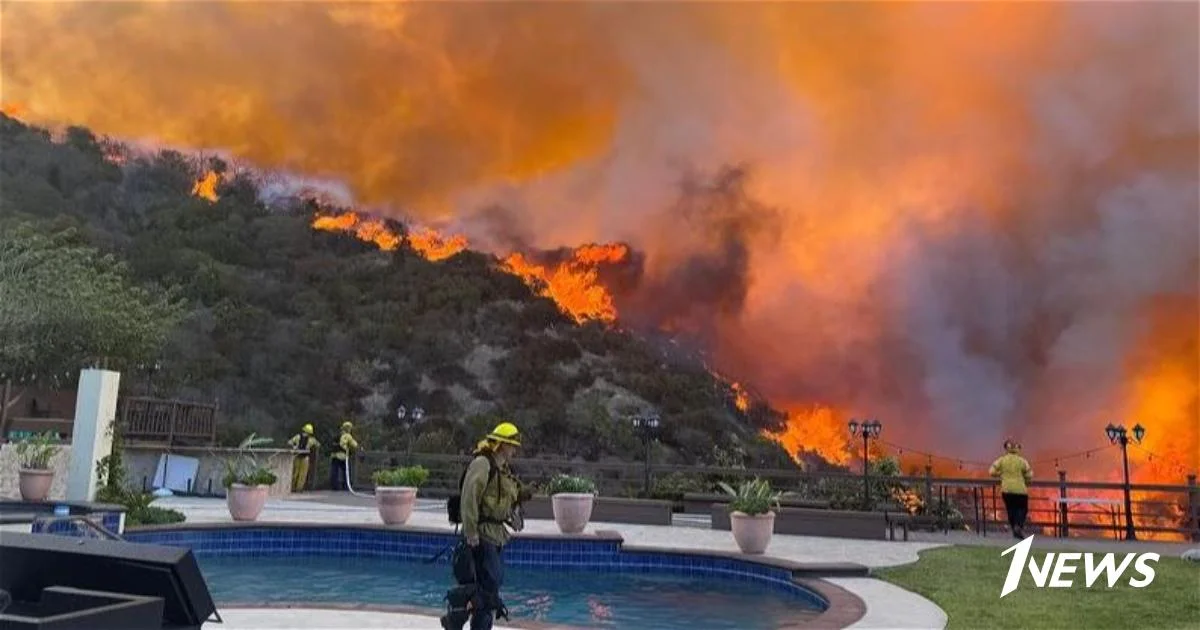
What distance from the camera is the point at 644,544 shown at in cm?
1162

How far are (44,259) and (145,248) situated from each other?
1825cm

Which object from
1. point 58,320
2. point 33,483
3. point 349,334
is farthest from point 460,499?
point 349,334

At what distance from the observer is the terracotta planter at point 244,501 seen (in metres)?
12.0

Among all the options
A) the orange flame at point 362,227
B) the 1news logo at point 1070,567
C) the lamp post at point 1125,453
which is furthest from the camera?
the orange flame at point 362,227

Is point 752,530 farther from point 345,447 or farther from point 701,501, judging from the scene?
point 345,447

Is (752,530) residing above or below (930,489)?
below

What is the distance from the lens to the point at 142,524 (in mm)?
11016

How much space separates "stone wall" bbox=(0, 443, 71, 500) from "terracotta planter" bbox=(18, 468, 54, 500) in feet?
2.26

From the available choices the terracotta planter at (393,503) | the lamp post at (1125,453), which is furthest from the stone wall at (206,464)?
the lamp post at (1125,453)

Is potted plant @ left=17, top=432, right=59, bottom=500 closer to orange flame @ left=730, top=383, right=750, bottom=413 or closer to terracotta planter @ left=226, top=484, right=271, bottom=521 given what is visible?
terracotta planter @ left=226, top=484, right=271, bottom=521

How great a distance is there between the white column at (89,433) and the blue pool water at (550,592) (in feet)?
7.02

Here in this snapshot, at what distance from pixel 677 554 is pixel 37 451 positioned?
33.9 feet

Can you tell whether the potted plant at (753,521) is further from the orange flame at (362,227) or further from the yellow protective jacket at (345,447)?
the orange flame at (362,227)

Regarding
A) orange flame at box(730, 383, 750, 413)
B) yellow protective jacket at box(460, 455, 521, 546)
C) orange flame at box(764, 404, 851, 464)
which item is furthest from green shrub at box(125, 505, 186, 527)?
orange flame at box(730, 383, 750, 413)
